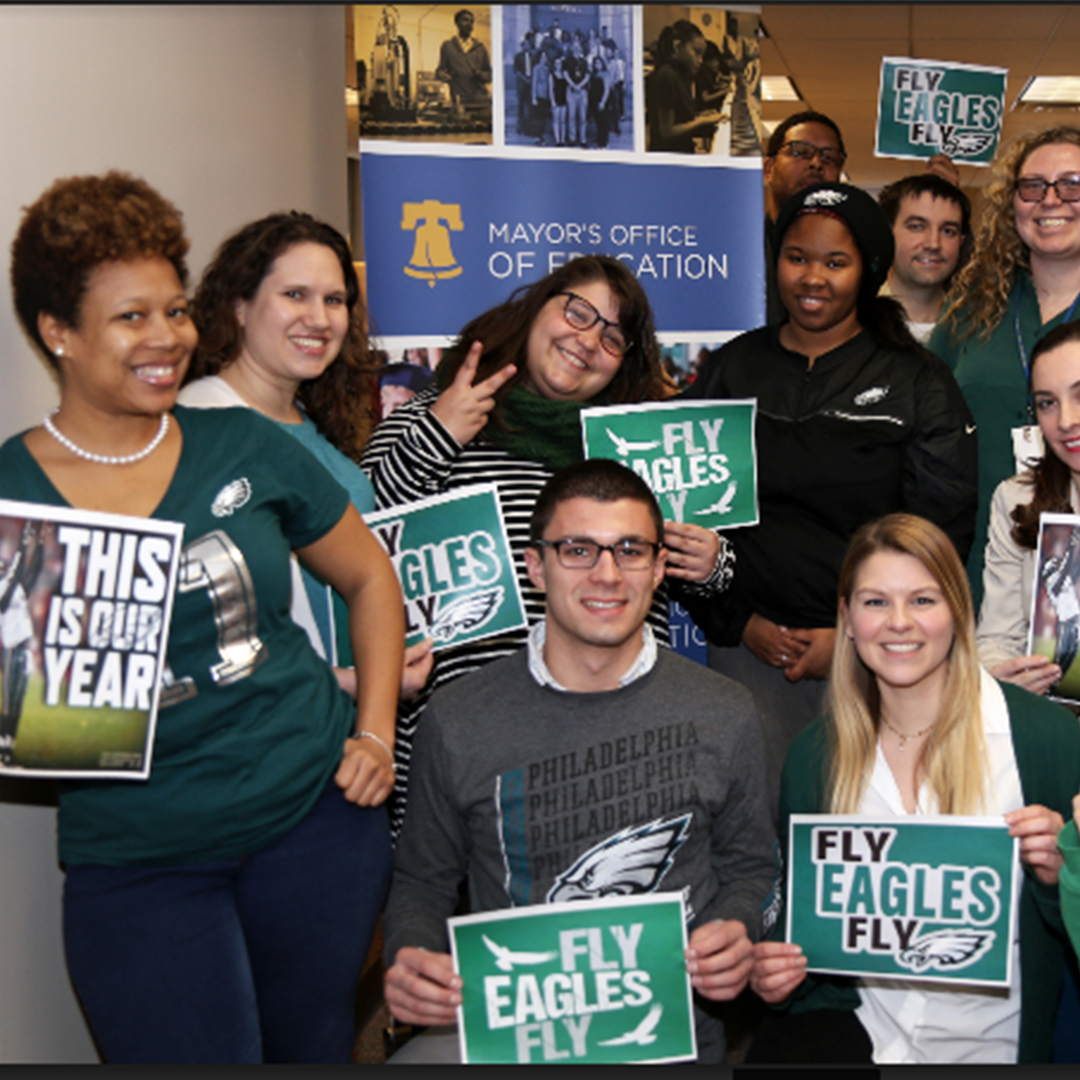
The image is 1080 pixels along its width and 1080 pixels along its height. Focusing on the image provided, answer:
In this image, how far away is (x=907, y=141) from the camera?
4301mm

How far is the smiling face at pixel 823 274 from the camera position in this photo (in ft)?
9.66

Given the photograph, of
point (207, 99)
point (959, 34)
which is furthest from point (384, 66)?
point (959, 34)

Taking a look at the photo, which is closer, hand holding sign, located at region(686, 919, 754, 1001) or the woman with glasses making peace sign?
hand holding sign, located at region(686, 919, 754, 1001)

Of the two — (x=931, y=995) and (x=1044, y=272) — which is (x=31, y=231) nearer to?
(x=931, y=995)

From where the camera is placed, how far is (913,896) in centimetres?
199

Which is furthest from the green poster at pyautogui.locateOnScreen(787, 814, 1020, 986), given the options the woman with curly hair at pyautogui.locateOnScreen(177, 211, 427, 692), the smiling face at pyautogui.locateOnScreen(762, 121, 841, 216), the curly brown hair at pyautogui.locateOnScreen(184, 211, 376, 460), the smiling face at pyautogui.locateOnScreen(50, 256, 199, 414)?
the smiling face at pyautogui.locateOnScreen(762, 121, 841, 216)

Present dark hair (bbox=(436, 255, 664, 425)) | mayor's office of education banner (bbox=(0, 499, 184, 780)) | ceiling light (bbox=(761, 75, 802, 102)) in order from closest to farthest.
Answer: mayor's office of education banner (bbox=(0, 499, 184, 780)) < dark hair (bbox=(436, 255, 664, 425)) < ceiling light (bbox=(761, 75, 802, 102))

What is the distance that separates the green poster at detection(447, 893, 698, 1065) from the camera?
1.87 m

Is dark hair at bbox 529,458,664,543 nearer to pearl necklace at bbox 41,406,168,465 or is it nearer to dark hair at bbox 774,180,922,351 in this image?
pearl necklace at bbox 41,406,168,465

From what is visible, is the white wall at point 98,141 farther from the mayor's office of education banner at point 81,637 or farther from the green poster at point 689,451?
the green poster at point 689,451

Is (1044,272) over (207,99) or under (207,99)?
under

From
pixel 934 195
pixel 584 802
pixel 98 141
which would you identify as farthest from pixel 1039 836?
pixel 934 195

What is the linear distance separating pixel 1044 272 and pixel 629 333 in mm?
1178

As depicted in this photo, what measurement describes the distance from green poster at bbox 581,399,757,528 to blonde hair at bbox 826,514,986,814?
1.44 feet
